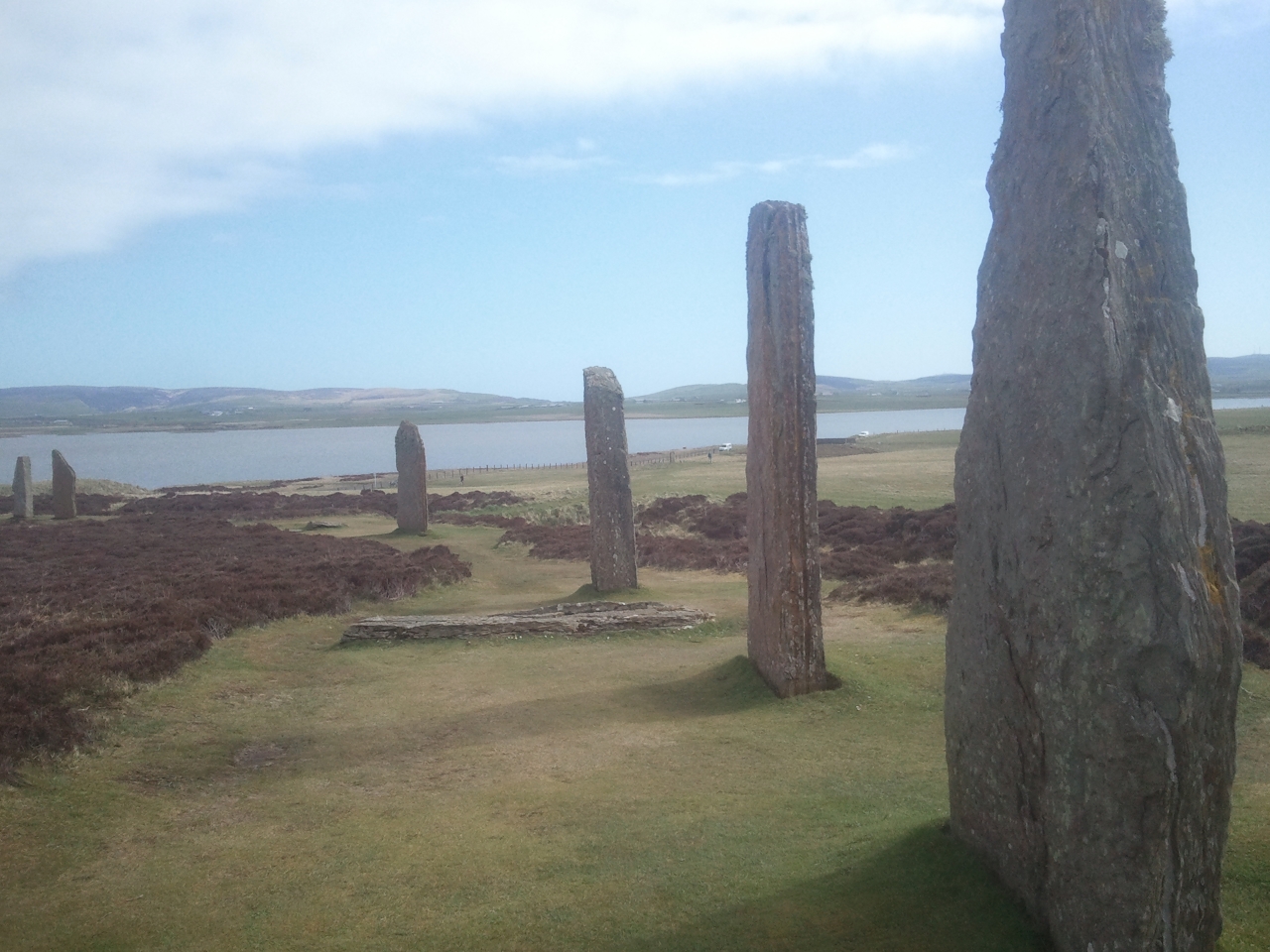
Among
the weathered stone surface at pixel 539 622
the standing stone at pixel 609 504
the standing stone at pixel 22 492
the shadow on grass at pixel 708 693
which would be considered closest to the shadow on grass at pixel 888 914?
the shadow on grass at pixel 708 693

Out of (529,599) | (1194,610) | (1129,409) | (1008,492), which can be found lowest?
(529,599)

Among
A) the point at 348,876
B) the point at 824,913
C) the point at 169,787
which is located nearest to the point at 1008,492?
the point at 824,913

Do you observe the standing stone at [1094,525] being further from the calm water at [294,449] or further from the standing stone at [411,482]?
the calm water at [294,449]

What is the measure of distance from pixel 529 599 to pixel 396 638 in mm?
3592

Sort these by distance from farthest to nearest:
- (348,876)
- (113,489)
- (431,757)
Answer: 1. (113,489)
2. (431,757)
3. (348,876)

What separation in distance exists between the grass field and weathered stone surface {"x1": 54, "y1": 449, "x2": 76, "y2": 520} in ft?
70.2

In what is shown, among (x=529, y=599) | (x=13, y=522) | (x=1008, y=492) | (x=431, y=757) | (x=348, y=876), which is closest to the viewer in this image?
(x=1008, y=492)

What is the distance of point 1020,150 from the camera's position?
15.9ft

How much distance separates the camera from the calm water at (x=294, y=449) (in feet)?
220

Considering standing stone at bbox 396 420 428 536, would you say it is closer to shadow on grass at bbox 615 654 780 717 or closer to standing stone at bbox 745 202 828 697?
shadow on grass at bbox 615 654 780 717

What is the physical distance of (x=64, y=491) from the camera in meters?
29.9

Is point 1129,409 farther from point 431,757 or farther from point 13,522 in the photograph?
point 13,522

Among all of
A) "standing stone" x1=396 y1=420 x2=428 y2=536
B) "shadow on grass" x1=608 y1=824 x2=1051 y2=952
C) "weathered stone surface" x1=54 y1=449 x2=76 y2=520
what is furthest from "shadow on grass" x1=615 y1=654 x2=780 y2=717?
"weathered stone surface" x1=54 y1=449 x2=76 y2=520

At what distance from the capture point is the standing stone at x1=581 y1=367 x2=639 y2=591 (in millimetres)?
16859
